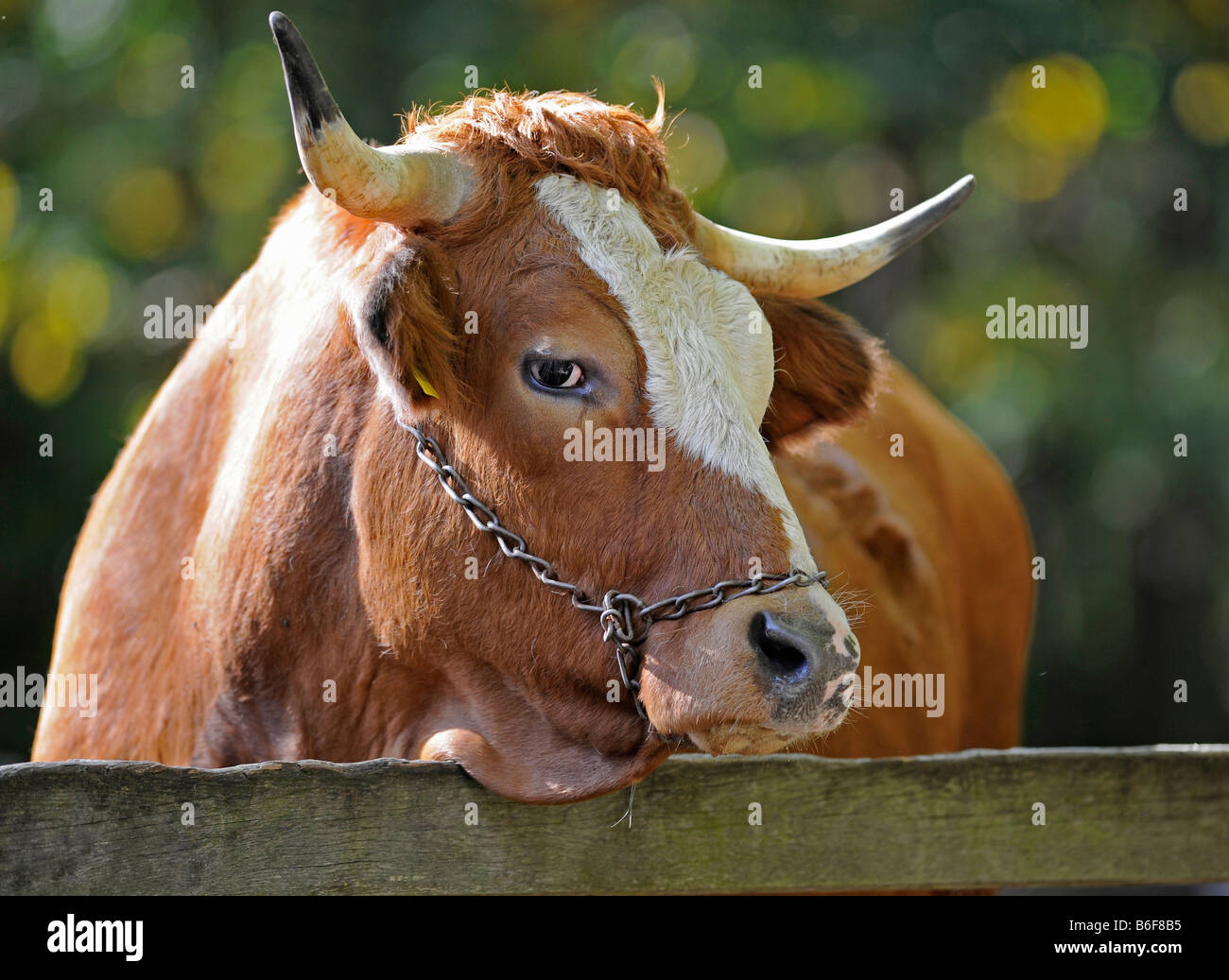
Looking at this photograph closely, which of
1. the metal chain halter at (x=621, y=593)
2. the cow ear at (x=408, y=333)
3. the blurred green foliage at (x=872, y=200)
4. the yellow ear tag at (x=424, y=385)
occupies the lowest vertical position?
the metal chain halter at (x=621, y=593)

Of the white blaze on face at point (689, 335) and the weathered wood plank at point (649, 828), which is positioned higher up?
the white blaze on face at point (689, 335)

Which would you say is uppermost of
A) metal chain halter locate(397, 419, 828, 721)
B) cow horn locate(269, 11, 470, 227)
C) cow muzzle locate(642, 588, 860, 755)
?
cow horn locate(269, 11, 470, 227)

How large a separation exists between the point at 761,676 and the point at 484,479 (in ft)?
2.36

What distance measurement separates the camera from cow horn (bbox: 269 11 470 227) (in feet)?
7.69

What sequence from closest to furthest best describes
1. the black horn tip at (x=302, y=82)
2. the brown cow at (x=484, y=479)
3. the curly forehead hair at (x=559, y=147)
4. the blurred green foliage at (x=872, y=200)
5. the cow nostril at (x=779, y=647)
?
the black horn tip at (x=302, y=82) < the cow nostril at (x=779, y=647) < the brown cow at (x=484, y=479) < the curly forehead hair at (x=559, y=147) < the blurred green foliage at (x=872, y=200)

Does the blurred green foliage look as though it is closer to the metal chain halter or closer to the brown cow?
the brown cow

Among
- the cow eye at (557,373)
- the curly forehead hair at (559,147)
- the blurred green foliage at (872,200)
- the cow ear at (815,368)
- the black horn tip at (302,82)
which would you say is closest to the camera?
the black horn tip at (302,82)

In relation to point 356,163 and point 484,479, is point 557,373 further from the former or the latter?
point 356,163

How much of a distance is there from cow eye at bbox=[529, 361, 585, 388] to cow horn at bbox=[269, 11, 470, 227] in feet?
1.28

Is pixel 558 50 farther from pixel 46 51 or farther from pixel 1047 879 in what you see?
pixel 1047 879

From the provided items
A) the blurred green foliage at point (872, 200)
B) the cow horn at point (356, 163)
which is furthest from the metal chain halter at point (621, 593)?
the blurred green foliage at point (872, 200)

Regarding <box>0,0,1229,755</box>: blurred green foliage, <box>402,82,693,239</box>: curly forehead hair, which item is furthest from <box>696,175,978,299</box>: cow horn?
<box>0,0,1229,755</box>: blurred green foliage

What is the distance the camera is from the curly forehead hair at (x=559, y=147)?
2.84 m

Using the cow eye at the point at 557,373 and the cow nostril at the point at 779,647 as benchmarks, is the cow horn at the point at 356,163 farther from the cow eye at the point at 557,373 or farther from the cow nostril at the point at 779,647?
the cow nostril at the point at 779,647
